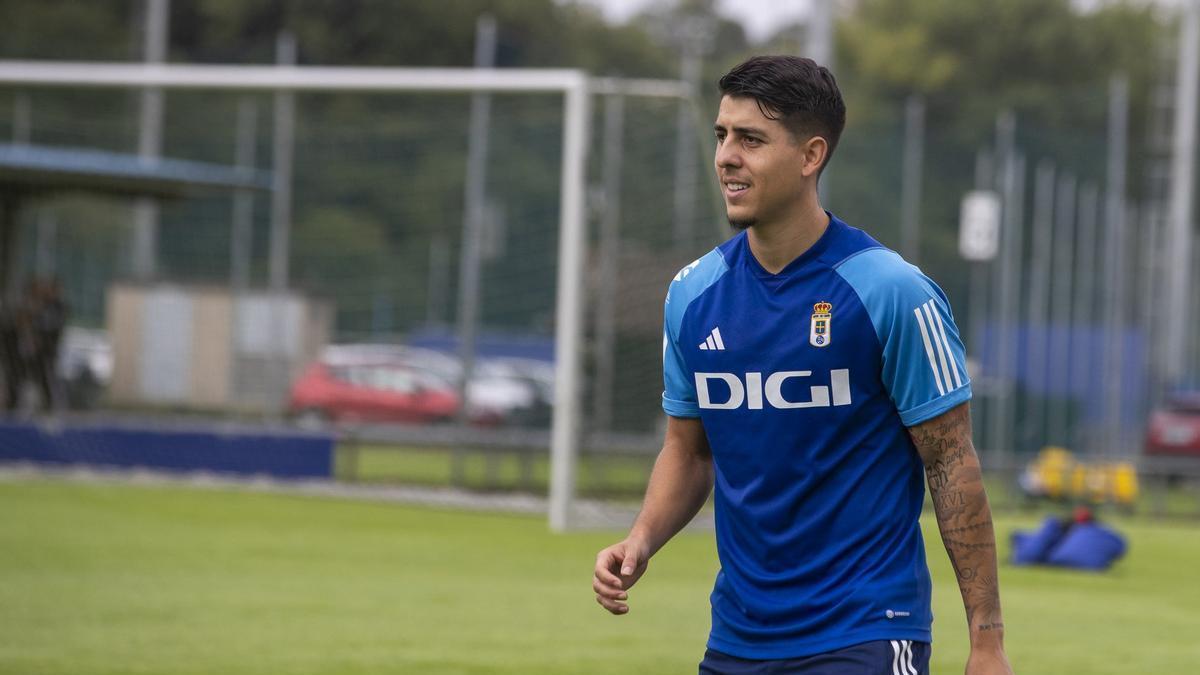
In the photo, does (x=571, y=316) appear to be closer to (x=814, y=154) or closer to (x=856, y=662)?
(x=814, y=154)

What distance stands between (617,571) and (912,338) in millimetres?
791

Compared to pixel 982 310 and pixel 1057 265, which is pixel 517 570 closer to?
pixel 982 310

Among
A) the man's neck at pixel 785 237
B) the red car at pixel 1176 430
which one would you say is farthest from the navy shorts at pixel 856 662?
the red car at pixel 1176 430

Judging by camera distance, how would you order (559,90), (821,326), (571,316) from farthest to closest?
(559,90) < (571,316) < (821,326)

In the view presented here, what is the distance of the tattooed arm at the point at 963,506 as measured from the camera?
4.05 metres

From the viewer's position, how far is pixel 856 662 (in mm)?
3922

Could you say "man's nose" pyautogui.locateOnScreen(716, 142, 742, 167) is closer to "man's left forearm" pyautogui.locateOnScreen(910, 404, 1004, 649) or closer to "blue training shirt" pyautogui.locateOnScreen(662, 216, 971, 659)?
"blue training shirt" pyautogui.locateOnScreen(662, 216, 971, 659)

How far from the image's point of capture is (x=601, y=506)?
17.5 meters

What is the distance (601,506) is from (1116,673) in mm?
8485

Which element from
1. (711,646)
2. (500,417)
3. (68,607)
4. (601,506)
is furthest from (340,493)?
(711,646)

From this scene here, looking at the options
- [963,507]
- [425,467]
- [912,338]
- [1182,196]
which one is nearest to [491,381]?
[1182,196]

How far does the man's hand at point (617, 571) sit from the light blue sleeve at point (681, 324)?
13.1 inches

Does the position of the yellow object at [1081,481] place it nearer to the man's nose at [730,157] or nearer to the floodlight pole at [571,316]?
the floodlight pole at [571,316]

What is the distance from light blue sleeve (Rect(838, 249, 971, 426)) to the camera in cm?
399
